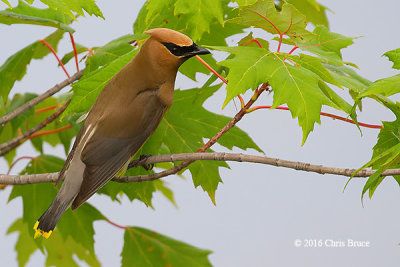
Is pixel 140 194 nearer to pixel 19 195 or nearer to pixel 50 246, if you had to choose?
pixel 19 195

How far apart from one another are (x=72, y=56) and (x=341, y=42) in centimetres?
105


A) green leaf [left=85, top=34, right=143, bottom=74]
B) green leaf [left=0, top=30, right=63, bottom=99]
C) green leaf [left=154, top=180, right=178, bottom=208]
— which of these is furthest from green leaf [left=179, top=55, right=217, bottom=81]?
green leaf [left=154, top=180, right=178, bottom=208]

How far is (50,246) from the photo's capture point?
2.99 meters

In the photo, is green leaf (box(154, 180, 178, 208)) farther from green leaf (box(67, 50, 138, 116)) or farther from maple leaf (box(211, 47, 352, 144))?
maple leaf (box(211, 47, 352, 144))

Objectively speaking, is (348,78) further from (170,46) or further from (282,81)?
(170,46)

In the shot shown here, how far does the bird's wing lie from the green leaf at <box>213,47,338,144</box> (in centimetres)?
40

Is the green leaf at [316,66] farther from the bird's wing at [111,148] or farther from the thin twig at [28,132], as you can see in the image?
the thin twig at [28,132]

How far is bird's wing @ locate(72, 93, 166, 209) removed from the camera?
5.98 ft

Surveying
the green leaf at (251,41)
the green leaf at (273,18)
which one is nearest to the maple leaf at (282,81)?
the green leaf at (273,18)

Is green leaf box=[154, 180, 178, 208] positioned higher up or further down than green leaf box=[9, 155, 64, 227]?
further down

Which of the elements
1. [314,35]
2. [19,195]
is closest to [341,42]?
[314,35]

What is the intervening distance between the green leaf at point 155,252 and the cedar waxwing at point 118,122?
815 mm

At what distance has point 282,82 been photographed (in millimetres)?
1561

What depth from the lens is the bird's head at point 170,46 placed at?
5.72ft
